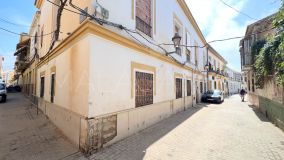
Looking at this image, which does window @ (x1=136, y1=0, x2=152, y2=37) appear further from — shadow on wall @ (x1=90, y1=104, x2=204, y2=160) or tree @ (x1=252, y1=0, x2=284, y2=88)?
tree @ (x1=252, y1=0, x2=284, y2=88)

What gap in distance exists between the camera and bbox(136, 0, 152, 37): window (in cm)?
642

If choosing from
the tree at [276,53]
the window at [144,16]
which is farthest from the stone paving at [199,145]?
the window at [144,16]

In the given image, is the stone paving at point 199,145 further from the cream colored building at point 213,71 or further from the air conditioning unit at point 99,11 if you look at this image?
the cream colored building at point 213,71

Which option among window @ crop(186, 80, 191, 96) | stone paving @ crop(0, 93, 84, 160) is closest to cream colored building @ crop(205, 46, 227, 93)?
window @ crop(186, 80, 191, 96)

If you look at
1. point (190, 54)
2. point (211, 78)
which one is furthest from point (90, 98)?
point (211, 78)

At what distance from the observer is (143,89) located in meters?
6.35

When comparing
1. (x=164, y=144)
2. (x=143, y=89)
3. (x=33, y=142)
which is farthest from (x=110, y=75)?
(x=33, y=142)

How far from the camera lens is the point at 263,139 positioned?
519cm

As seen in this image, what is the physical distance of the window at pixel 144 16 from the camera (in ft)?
21.1

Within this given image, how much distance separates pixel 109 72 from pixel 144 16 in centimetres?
356

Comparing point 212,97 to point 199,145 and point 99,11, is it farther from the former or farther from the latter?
point 99,11

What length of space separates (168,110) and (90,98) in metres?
Answer: 5.52

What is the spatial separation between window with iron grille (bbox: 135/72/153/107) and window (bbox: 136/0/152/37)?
1.96m

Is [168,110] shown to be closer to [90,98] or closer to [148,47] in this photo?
[148,47]
